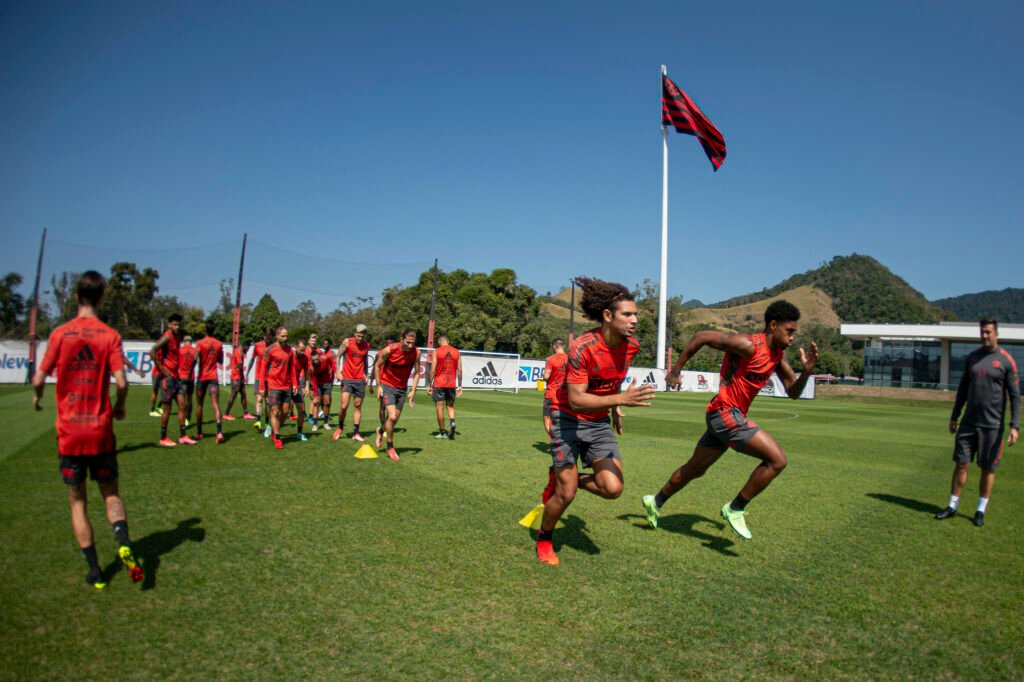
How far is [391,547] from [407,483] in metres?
2.73

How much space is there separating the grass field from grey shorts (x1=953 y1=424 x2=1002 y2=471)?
0.79 metres

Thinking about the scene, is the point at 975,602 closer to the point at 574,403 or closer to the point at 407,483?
the point at 574,403

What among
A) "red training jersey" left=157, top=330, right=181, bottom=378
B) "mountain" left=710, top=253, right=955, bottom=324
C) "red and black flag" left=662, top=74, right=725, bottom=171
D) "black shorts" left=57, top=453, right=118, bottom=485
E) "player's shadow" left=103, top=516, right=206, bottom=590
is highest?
"mountain" left=710, top=253, right=955, bottom=324

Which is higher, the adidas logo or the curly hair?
the curly hair

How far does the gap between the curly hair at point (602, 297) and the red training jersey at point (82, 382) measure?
→ 3.60 m

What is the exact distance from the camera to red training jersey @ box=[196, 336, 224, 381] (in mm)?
11156

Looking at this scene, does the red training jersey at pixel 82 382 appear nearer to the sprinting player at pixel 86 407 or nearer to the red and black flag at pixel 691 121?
the sprinting player at pixel 86 407

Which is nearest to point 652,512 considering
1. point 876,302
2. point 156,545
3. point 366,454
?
point 156,545

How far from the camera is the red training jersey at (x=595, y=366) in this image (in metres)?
4.74

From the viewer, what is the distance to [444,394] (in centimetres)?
1262

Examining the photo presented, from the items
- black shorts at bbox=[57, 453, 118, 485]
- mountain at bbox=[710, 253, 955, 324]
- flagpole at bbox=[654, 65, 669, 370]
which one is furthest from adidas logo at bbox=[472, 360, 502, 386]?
mountain at bbox=[710, 253, 955, 324]

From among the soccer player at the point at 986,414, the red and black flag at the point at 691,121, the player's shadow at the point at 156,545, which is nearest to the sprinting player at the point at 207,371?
the player's shadow at the point at 156,545

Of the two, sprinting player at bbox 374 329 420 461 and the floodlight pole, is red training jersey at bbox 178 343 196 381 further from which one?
the floodlight pole

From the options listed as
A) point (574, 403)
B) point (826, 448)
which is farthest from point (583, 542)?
point (826, 448)
